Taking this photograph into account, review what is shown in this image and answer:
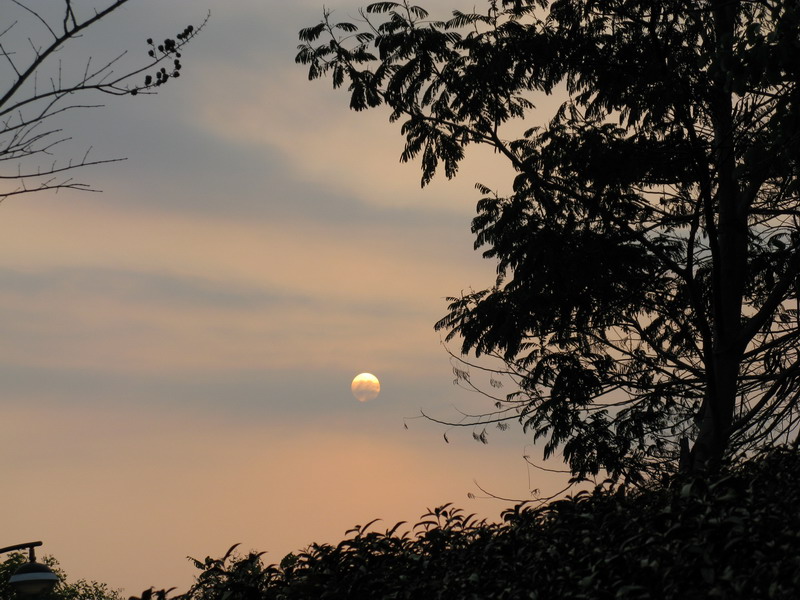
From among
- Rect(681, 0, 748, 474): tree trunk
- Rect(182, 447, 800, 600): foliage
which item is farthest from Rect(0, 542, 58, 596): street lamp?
Rect(681, 0, 748, 474): tree trunk

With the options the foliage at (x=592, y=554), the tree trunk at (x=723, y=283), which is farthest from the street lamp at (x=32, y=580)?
the tree trunk at (x=723, y=283)

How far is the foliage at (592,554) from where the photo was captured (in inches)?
201

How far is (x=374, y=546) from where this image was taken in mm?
7379

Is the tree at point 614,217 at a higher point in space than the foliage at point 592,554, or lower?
Answer: higher

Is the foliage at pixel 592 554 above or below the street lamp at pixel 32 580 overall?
below

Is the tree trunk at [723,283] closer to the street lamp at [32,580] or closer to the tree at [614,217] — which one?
the tree at [614,217]

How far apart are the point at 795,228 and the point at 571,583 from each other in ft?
31.3

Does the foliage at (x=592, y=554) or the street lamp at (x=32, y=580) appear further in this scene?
the street lamp at (x=32, y=580)

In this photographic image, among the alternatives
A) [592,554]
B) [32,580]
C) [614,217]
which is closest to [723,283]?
[614,217]

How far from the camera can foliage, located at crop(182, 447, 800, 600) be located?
16.7 feet

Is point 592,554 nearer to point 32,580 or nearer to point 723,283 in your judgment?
point 723,283

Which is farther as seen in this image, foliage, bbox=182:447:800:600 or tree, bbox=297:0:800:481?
tree, bbox=297:0:800:481

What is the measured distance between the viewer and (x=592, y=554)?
5.78 metres

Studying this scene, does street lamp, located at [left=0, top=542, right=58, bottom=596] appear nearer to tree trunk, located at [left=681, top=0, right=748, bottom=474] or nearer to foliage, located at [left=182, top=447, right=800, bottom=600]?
foliage, located at [left=182, top=447, right=800, bottom=600]
